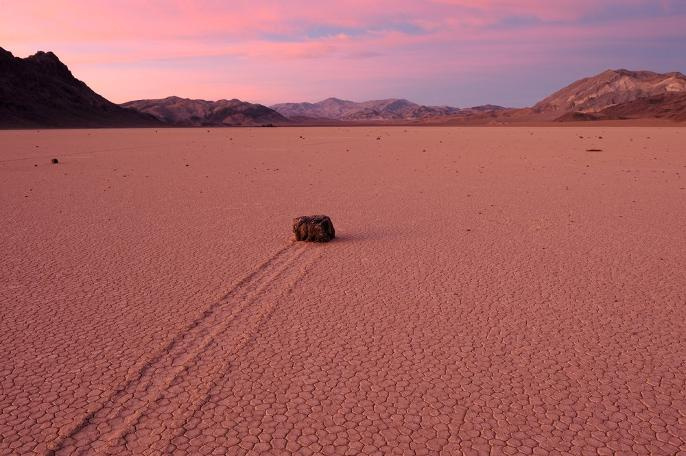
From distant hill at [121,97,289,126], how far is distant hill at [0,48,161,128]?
37.6 meters

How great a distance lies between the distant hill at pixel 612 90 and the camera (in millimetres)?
128125

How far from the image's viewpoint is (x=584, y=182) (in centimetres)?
1226

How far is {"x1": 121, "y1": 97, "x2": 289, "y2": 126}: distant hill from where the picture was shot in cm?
12669

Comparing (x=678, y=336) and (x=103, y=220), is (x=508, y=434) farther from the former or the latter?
(x=103, y=220)

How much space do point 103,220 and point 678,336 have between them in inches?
281

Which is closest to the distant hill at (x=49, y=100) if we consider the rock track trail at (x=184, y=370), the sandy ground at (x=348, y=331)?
the sandy ground at (x=348, y=331)

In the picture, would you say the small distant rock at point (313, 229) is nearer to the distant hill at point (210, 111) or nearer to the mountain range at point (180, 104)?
the mountain range at point (180, 104)

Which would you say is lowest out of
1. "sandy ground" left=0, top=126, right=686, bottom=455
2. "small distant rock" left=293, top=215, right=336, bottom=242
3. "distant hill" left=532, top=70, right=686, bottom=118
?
"sandy ground" left=0, top=126, right=686, bottom=455

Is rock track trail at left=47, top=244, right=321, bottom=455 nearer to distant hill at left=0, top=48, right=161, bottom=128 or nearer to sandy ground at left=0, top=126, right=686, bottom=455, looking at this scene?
sandy ground at left=0, top=126, right=686, bottom=455

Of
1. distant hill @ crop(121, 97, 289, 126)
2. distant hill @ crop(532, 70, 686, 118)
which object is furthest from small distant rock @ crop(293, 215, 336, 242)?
distant hill @ crop(532, 70, 686, 118)

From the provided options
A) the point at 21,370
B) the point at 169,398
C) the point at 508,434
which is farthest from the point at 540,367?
the point at 21,370

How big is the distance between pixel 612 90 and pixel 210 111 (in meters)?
94.3

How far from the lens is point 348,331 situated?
418 centimetres

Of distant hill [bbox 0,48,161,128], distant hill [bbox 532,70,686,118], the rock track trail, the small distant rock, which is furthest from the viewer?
distant hill [bbox 532,70,686,118]
